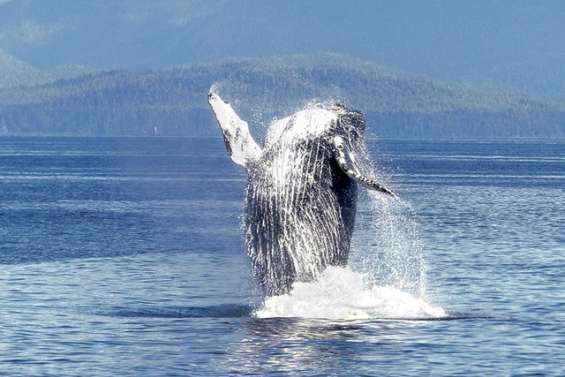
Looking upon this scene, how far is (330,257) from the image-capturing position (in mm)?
23953

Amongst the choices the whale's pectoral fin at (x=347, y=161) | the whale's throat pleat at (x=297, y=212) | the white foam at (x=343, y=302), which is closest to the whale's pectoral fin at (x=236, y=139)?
the whale's throat pleat at (x=297, y=212)

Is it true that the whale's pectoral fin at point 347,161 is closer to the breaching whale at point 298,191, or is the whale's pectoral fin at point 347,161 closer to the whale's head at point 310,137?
the whale's head at point 310,137

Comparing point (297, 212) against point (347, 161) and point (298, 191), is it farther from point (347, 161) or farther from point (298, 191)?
point (347, 161)

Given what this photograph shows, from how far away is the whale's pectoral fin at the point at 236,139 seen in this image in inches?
944

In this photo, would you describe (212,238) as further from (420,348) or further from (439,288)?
(420,348)

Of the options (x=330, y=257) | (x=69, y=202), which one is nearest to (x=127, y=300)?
(x=330, y=257)

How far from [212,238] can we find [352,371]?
85.7 ft

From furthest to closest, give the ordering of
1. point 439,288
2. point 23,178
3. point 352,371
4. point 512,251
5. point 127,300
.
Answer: point 23,178, point 512,251, point 439,288, point 127,300, point 352,371

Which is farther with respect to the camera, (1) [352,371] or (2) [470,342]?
(2) [470,342]

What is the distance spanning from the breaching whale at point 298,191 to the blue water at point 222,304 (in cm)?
140

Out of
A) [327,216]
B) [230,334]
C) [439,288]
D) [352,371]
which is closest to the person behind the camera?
[352,371]

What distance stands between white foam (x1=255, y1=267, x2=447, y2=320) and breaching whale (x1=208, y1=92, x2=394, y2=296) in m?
0.38

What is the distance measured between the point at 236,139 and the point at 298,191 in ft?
4.53

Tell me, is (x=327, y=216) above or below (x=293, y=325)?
above
